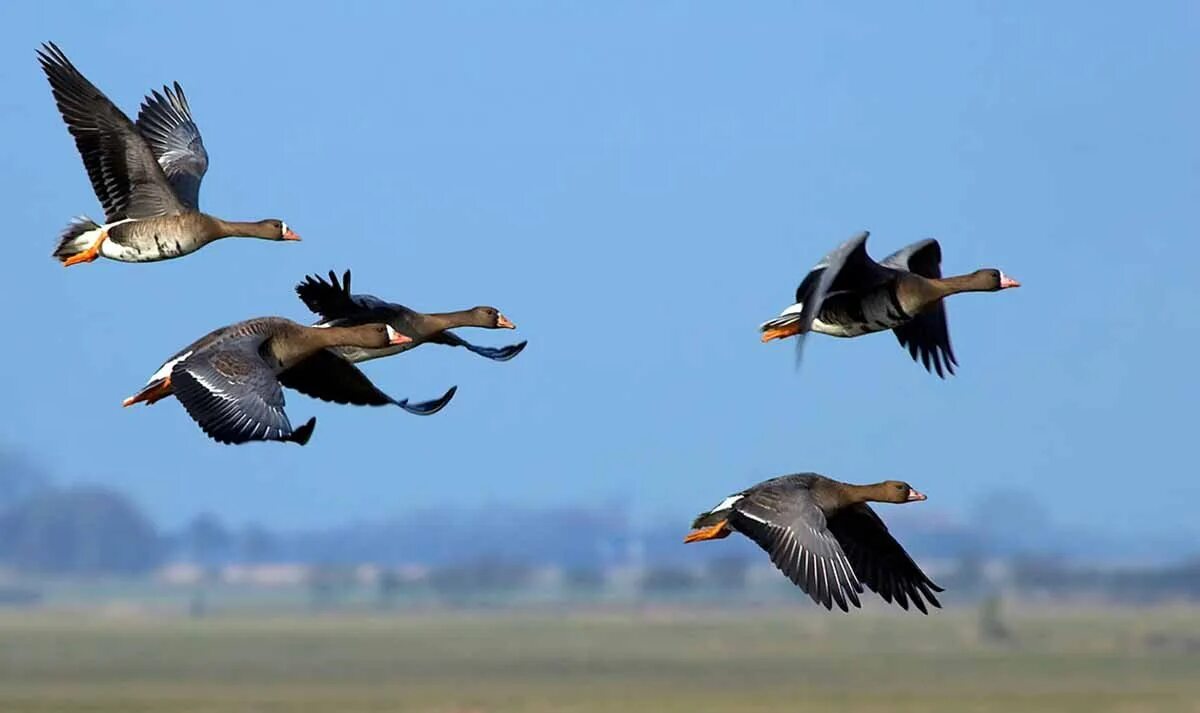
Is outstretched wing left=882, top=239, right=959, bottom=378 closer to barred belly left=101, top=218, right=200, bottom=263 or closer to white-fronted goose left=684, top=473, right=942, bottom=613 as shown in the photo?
white-fronted goose left=684, top=473, right=942, bottom=613

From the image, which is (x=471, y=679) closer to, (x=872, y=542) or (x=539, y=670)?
(x=539, y=670)

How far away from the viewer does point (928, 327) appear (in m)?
24.5

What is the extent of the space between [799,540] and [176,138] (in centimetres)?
1006

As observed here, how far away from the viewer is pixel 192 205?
2506 centimetres

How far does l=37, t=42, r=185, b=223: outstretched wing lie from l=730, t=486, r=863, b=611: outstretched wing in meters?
6.59

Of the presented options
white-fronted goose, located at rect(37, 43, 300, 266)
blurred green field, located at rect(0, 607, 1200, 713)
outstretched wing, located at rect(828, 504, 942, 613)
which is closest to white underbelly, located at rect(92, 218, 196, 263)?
white-fronted goose, located at rect(37, 43, 300, 266)

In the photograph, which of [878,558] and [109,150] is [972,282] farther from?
[109,150]

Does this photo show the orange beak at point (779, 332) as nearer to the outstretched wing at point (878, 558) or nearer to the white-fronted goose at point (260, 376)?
the outstretched wing at point (878, 558)

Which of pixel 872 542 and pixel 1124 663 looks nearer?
pixel 872 542

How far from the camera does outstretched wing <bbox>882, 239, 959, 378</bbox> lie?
78.1 ft

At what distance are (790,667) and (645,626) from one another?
1679 inches

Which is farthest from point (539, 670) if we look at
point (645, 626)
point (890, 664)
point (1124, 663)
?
point (645, 626)

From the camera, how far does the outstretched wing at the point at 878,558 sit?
21.3 meters

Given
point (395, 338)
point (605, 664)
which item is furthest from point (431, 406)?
point (605, 664)
